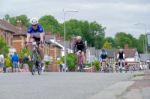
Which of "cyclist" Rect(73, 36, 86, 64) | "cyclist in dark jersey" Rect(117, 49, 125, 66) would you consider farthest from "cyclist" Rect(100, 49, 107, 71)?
"cyclist" Rect(73, 36, 86, 64)

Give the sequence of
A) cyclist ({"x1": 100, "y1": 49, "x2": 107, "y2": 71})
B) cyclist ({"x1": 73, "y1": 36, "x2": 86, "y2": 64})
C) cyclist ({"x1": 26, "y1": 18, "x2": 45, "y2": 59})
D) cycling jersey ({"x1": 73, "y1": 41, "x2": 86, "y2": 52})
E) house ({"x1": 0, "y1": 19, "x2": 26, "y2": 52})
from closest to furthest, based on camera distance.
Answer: cyclist ({"x1": 26, "y1": 18, "x2": 45, "y2": 59}) < cyclist ({"x1": 73, "y1": 36, "x2": 86, "y2": 64}) < cycling jersey ({"x1": 73, "y1": 41, "x2": 86, "y2": 52}) < cyclist ({"x1": 100, "y1": 49, "x2": 107, "y2": 71}) < house ({"x1": 0, "y1": 19, "x2": 26, "y2": 52})

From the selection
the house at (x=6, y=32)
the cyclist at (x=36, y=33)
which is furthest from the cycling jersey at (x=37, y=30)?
the house at (x=6, y=32)

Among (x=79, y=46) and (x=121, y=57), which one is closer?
(x=79, y=46)

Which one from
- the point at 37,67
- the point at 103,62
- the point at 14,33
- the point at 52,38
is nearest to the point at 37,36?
the point at 37,67

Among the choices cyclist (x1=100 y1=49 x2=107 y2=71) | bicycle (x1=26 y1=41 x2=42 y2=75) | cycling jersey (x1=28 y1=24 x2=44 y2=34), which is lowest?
bicycle (x1=26 y1=41 x2=42 y2=75)

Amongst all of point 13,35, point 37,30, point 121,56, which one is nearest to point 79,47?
point 37,30

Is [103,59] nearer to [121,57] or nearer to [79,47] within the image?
[121,57]

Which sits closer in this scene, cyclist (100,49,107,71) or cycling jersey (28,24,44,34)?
cycling jersey (28,24,44,34)

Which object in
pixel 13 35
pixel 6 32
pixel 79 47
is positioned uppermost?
pixel 13 35

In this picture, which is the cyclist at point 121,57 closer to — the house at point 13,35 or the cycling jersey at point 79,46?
the cycling jersey at point 79,46

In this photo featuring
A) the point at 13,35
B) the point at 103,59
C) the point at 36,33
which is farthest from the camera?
the point at 13,35

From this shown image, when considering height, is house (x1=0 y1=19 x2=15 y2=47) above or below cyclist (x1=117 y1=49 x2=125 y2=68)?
above

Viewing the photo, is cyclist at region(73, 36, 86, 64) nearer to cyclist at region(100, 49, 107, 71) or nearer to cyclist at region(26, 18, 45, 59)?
cyclist at region(26, 18, 45, 59)

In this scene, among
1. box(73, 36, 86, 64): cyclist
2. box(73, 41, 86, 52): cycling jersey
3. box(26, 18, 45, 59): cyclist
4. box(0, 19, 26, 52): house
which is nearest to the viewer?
box(26, 18, 45, 59): cyclist
